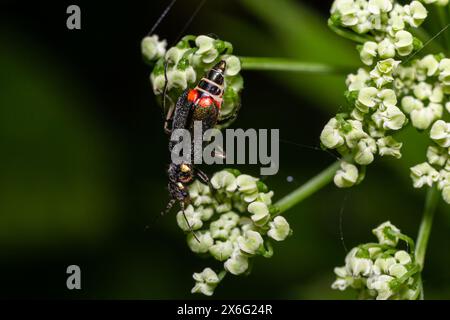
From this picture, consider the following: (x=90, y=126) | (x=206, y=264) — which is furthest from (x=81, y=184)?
(x=206, y=264)

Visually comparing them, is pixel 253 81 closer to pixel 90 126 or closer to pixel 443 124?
pixel 90 126

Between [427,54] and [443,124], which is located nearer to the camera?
[443,124]

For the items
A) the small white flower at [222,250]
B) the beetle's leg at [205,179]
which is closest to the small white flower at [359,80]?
the beetle's leg at [205,179]

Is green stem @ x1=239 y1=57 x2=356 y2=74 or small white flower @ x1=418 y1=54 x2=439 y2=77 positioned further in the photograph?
green stem @ x1=239 y1=57 x2=356 y2=74

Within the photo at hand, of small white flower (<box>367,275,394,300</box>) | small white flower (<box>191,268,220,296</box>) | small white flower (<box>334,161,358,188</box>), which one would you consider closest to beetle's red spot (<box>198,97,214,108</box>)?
small white flower (<box>334,161,358,188</box>)

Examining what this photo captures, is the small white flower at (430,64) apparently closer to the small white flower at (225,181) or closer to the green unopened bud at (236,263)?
the small white flower at (225,181)

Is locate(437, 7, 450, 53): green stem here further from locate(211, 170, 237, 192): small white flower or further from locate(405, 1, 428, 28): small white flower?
locate(211, 170, 237, 192): small white flower
